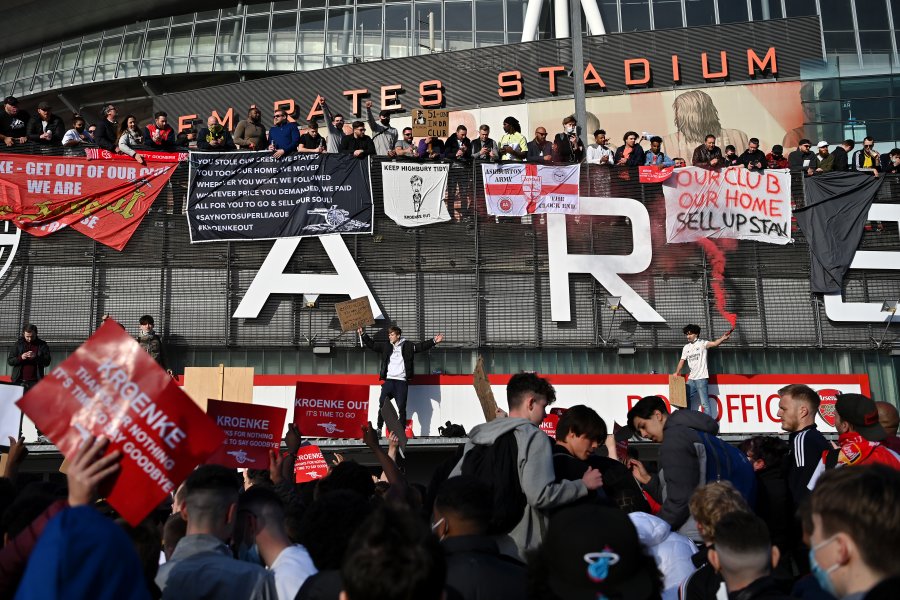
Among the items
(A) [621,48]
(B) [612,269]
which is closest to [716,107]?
(A) [621,48]

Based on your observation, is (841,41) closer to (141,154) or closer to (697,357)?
(697,357)

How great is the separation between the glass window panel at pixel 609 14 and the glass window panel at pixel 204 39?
45.4ft

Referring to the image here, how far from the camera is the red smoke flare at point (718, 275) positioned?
17.8 metres

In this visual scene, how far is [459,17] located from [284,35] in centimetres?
657

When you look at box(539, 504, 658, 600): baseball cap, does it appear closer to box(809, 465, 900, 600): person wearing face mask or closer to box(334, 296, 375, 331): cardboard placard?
box(809, 465, 900, 600): person wearing face mask

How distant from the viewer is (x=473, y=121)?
2802 centimetres

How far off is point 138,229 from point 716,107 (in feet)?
55.4

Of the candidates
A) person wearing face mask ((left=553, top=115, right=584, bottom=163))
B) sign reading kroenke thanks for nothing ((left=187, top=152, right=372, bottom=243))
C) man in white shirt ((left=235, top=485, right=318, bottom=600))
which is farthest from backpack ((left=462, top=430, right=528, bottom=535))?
person wearing face mask ((left=553, top=115, right=584, bottom=163))

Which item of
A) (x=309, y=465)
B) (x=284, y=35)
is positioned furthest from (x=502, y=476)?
(x=284, y=35)

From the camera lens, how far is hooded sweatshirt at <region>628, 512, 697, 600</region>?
527 centimetres

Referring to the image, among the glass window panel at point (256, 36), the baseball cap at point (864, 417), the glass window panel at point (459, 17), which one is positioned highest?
the glass window panel at point (256, 36)

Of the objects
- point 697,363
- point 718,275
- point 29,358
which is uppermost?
point 718,275

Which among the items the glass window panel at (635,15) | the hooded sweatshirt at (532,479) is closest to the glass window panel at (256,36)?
the glass window panel at (635,15)

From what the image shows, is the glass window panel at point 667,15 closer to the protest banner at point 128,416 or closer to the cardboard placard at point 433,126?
the cardboard placard at point 433,126
